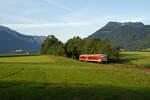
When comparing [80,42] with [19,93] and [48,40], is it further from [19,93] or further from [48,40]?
[19,93]

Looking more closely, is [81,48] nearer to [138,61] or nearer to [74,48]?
[74,48]

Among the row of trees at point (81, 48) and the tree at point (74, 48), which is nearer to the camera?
the row of trees at point (81, 48)

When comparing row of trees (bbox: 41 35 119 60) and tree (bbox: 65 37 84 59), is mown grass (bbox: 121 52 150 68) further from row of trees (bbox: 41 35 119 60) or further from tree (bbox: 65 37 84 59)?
tree (bbox: 65 37 84 59)

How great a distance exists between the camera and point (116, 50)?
2739 inches

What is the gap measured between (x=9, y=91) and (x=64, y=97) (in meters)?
3.90

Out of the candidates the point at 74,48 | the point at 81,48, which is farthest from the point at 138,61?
the point at 74,48

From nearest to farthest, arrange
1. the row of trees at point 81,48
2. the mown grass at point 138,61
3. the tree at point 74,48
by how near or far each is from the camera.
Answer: the mown grass at point 138,61
the row of trees at point 81,48
the tree at point 74,48

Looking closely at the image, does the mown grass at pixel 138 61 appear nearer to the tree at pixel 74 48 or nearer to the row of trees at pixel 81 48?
the row of trees at pixel 81 48

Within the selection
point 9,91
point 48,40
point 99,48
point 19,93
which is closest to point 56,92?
point 19,93

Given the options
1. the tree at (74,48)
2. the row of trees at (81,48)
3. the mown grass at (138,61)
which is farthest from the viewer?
the tree at (74,48)

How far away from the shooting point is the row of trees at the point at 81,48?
69.7 m

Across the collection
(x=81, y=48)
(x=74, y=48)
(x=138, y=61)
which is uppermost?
(x=74, y=48)

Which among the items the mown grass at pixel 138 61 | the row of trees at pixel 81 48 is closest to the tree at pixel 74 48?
the row of trees at pixel 81 48

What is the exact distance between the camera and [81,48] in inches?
3871
